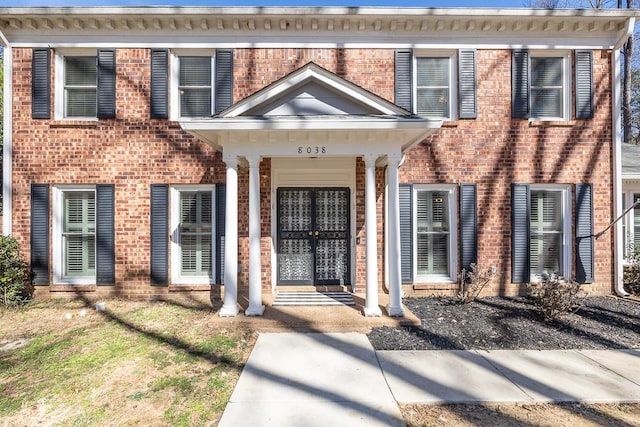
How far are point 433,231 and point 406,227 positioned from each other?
66 centimetres

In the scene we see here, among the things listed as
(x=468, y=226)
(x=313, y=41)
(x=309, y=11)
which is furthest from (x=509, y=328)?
(x=309, y=11)

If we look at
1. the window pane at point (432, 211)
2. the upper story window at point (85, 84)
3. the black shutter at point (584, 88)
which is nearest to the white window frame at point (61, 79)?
the upper story window at point (85, 84)

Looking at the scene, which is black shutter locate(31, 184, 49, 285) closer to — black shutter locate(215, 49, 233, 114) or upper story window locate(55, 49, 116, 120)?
upper story window locate(55, 49, 116, 120)

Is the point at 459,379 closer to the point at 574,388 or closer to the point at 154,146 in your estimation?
the point at 574,388

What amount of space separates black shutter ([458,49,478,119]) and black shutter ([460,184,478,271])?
156cm

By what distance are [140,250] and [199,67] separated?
4017mm

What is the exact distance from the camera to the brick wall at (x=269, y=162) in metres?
6.59

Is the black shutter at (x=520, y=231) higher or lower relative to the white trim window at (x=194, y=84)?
lower

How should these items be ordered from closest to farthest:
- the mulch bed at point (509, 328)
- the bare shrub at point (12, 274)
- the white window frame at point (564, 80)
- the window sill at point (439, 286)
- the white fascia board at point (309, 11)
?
the mulch bed at point (509, 328) < the bare shrub at point (12, 274) < the white fascia board at point (309, 11) < the window sill at point (439, 286) < the white window frame at point (564, 80)

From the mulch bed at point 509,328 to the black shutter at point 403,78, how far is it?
4.07 m

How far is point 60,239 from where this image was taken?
668 centimetres

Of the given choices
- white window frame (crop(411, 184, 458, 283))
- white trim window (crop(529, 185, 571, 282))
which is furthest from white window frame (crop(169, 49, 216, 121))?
white trim window (crop(529, 185, 571, 282))

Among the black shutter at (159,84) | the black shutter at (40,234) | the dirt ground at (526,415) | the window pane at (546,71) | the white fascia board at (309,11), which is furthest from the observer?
the window pane at (546,71)

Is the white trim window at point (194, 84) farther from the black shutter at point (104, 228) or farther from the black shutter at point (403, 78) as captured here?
the black shutter at point (403, 78)
